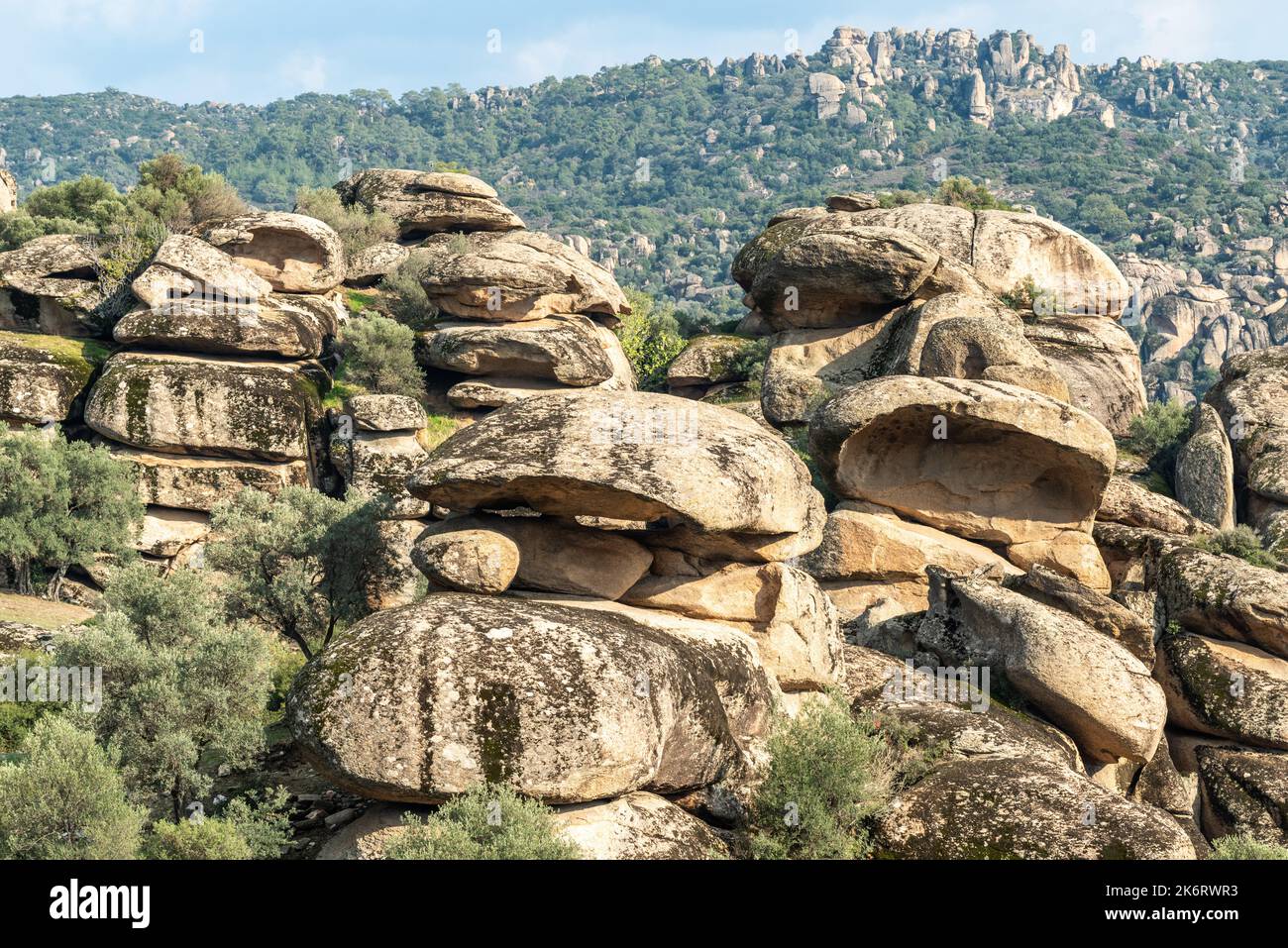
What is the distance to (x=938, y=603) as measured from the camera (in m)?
21.5

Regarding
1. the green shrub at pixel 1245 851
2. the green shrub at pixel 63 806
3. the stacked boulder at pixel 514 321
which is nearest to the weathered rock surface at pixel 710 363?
the stacked boulder at pixel 514 321

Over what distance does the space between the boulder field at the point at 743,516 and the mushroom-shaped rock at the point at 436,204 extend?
3.01m

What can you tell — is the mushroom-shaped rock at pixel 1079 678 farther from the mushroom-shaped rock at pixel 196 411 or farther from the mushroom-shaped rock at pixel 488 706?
the mushroom-shaped rock at pixel 196 411

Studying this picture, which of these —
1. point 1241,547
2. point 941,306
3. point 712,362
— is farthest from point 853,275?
point 1241,547

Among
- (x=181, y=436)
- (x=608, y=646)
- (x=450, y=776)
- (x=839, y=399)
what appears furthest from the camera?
(x=181, y=436)

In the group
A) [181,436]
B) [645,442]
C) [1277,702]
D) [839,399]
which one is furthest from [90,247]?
[1277,702]

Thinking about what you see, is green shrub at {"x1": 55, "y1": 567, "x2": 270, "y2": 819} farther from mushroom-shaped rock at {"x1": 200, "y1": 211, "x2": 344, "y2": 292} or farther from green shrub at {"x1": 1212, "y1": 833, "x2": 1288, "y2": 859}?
mushroom-shaped rock at {"x1": 200, "y1": 211, "x2": 344, "y2": 292}

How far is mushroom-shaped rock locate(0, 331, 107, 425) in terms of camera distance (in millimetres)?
32406

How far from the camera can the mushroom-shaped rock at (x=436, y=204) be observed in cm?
4697

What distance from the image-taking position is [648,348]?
43.6 metres

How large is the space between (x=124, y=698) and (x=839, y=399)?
14.1 metres

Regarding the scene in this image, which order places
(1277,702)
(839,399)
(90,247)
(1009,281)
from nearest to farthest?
(1277,702)
(839,399)
(1009,281)
(90,247)

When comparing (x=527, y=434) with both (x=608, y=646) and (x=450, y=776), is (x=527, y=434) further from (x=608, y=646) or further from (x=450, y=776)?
→ (x=450, y=776)

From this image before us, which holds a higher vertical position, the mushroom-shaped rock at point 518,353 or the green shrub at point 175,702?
the mushroom-shaped rock at point 518,353
